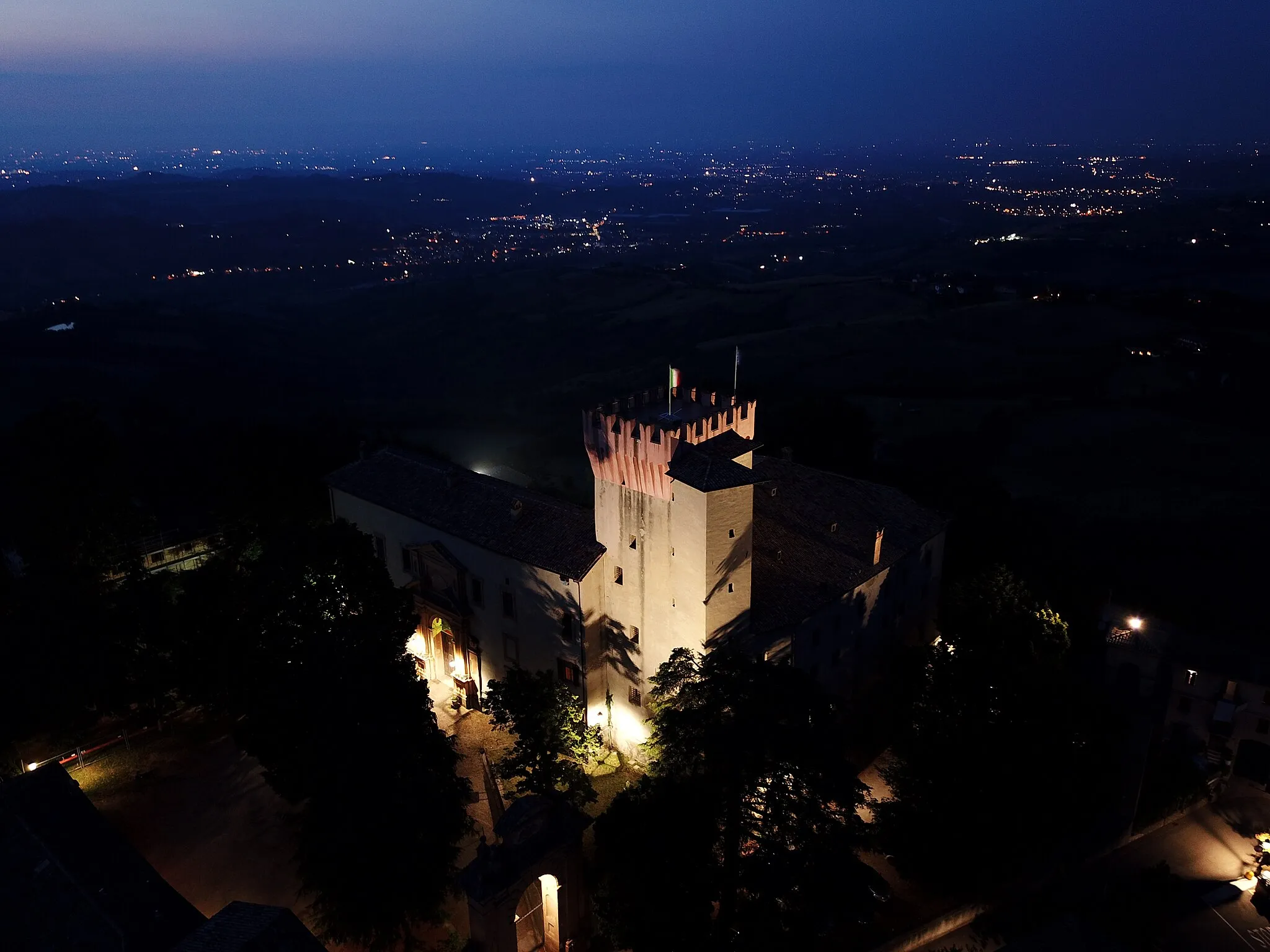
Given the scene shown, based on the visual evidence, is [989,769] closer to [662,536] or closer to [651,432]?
[662,536]

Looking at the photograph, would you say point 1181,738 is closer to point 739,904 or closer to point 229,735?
point 739,904

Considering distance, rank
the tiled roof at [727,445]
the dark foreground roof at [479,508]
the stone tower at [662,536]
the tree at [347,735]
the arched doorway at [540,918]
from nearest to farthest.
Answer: the tree at [347,735] < the arched doorway at [540,918] < the stone tower at [662,536] < the tiled roof at [727,445] < the dark foreground roof at [479,508]

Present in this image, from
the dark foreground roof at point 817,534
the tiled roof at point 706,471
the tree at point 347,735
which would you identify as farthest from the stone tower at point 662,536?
the tree at point 347,735

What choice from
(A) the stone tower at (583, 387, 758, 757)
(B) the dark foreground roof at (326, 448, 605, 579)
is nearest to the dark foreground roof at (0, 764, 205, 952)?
(B) the dark foreground roof at (326, 448, 605, 579)

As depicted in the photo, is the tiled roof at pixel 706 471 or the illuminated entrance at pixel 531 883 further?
the tiled roof at pixel 706 471

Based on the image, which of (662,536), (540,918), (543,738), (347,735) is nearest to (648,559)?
(662,536)

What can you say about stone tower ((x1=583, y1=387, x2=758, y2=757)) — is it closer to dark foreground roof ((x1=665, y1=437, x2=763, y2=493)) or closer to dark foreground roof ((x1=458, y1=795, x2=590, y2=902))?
dark foreground roof ((x1=665, y1=437, x2=763, y2=493))

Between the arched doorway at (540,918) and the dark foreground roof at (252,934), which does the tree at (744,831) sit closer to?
the arched doorway at (540,918)
